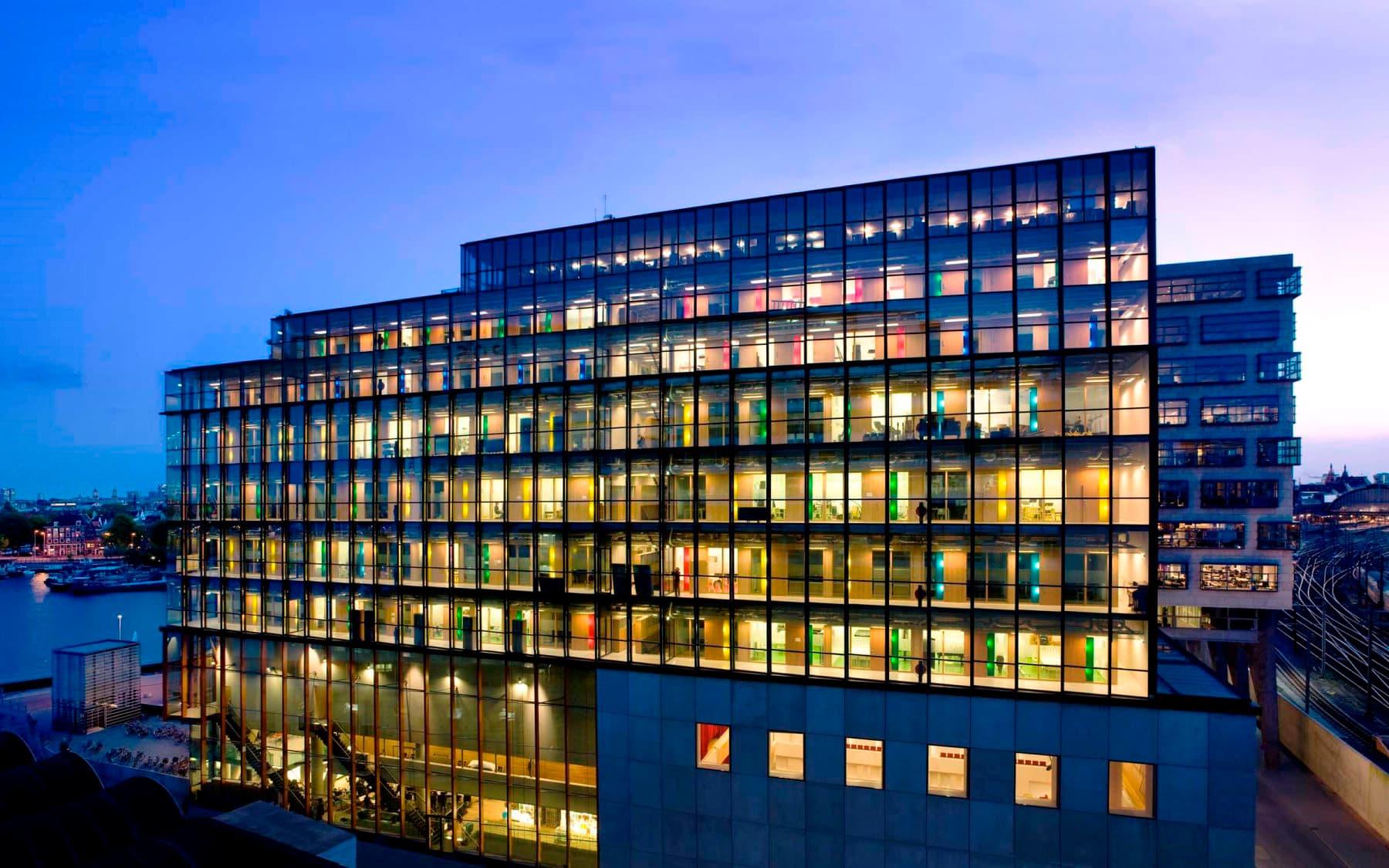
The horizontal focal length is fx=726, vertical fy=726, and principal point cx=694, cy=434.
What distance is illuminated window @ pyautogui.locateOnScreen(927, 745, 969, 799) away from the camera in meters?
24.0

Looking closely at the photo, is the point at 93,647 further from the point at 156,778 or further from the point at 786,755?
the point at 786,755

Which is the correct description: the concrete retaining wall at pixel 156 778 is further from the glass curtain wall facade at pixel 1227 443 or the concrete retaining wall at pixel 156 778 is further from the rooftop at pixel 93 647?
the glass curtain wall facade at pixel 1227 443

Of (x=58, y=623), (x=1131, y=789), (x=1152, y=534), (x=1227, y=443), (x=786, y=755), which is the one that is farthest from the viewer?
(x=58, y=623)

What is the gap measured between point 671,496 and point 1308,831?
32254mm

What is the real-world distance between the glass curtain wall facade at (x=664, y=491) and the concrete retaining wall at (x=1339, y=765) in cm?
2031

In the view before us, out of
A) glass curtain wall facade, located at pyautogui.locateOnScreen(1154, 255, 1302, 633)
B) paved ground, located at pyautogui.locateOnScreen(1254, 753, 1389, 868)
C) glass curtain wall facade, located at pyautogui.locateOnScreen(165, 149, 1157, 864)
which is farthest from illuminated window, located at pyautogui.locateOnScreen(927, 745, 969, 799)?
glass curtain wall facade, located at pyautogui.locateOnScreen(1154, 255, 1302, 633)

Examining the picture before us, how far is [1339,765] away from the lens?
35.9 m

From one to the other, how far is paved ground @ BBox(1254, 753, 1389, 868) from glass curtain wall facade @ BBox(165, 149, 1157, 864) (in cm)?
1664

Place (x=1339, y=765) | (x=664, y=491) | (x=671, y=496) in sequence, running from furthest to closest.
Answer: (x=1339, y=765) < (x=671, y=496) < (x=664, y=491)

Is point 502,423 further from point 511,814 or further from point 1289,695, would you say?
point 1289,695

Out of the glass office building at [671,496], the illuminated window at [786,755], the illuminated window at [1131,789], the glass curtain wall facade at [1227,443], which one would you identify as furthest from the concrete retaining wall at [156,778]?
the glass curtain wall facade at [1227,443]

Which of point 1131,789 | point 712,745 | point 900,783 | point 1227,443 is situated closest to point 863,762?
point 900,783

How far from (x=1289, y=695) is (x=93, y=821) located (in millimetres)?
62403

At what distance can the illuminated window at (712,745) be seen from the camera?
2675cm
